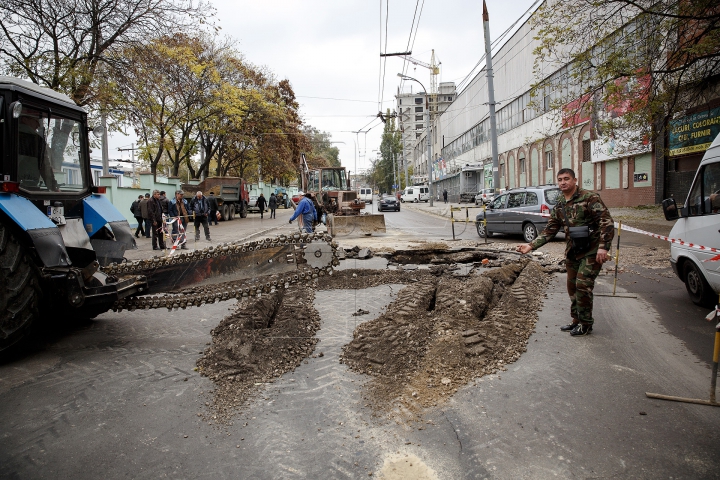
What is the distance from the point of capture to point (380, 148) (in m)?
108

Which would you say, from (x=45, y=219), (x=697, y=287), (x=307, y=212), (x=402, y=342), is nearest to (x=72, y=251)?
(x=45, y=219)

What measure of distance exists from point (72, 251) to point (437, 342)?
4.23 m

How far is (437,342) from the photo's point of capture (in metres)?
4.87

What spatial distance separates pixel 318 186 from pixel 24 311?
20.7 m

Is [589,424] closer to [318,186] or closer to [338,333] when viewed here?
[338,333]

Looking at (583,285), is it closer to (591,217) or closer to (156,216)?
(591,217)

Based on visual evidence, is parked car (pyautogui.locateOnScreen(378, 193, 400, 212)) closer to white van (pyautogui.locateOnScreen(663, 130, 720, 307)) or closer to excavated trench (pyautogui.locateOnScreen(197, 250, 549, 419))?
excavated trench (pyautogui.locateOnScreen(197, 250, 549, 419))

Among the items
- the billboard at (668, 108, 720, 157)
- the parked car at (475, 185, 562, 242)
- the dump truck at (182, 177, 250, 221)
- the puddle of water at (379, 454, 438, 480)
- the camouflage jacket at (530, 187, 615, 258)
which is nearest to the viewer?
the puddle of water at (379, 454, 438, 480)

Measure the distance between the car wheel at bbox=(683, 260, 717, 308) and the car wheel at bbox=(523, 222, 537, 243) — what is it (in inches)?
297

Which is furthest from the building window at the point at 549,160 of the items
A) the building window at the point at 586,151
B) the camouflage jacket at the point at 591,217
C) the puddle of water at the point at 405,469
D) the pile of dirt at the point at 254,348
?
A: the puddle of water at the point at 405,469

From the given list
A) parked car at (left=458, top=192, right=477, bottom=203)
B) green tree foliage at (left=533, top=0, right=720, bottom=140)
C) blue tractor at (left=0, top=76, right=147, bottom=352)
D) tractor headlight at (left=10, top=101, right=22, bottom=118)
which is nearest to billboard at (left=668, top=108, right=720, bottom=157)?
green tree foliage at (left=533, top=0, right=720, bottom=140)

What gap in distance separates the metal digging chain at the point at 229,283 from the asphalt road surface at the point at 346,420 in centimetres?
50

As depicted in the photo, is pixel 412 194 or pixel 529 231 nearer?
pixel 529 231

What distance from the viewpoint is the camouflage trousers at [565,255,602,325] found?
527cm
